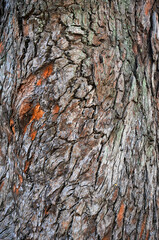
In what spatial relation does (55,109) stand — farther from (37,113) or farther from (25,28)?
(25,28)

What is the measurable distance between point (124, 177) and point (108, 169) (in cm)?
15

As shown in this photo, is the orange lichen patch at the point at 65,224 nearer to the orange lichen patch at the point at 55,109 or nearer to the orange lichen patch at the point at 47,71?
the orange lichen patch at the point at 55,109

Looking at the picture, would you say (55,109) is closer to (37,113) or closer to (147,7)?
(37,113)

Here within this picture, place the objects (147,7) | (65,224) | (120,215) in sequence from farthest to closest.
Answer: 1. (147,7)
2. (120,215)
3. (65,224)

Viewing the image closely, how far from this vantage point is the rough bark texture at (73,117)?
1.34 m

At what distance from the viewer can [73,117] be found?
1358 mm

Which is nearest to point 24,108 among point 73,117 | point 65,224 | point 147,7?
point 73,117

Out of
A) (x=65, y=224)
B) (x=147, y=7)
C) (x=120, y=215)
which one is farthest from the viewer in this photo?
(x=147, y=7)

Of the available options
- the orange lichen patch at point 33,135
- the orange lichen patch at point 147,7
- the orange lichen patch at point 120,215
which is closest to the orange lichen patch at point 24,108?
the orange lichen patch at point 33,135

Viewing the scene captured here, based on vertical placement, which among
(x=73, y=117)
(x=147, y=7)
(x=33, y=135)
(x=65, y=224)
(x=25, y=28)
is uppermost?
(x=147, y=7)

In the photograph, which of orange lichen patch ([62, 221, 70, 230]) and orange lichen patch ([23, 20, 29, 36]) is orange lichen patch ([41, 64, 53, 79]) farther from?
orange lichen patch ([62, 221, 70, 230])

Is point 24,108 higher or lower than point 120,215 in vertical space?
higher

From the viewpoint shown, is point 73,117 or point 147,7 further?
point 147,7

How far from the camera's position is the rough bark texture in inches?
52.8
